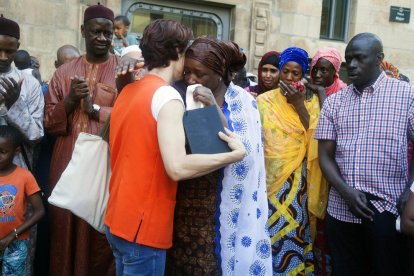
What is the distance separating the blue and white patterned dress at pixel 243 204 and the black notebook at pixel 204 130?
0.37 meters

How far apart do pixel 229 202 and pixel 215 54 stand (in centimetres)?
78

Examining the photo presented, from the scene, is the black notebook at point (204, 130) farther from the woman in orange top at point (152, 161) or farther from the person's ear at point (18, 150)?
the person's ear at point (18, 150)

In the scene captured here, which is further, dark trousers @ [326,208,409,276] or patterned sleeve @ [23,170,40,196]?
patterned sleeve @ [23,170,40,196]

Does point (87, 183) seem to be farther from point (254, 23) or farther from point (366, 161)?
point (254, 23)

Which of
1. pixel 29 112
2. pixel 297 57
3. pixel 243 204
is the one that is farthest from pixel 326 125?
pixel 29 112

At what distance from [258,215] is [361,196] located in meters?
0.73

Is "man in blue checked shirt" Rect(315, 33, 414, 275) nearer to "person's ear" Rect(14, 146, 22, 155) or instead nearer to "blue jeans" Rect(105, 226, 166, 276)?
"blue jeans" Rect(105, 226, 166, 276)

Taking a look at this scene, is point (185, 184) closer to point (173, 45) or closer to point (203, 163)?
point (203, 163)

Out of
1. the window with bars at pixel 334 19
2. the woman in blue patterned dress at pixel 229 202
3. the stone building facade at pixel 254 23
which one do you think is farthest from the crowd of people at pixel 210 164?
the window with bars at pixel 334 19

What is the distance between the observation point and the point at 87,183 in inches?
103

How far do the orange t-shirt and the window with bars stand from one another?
6840 millimetres

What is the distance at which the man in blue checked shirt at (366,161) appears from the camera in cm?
305

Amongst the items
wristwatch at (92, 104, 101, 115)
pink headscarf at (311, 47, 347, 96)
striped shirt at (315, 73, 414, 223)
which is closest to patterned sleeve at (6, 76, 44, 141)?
wristwatch at (92, 104, 101, 115)

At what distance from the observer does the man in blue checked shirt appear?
3.05 meters
